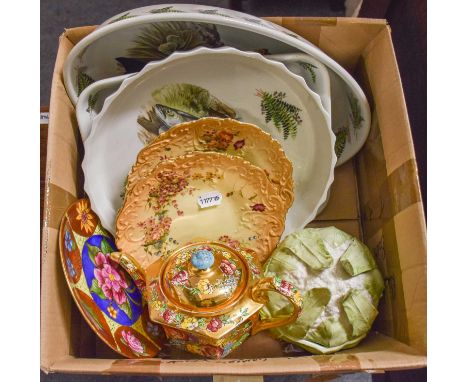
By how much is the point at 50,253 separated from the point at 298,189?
411 mm

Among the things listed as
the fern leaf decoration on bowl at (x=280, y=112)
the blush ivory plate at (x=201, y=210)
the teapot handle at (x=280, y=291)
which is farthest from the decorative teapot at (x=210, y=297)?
the fern leaf decoration on bowl at (x=280, y=112)

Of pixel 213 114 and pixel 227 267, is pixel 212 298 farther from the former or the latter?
pixel 213 114

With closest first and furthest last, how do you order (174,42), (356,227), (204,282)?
(204,282)
(174,42)
(356,227)

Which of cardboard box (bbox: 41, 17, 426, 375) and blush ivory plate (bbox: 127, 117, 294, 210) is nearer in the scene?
cardboard box (bbox: 41, 17, 426, 375)

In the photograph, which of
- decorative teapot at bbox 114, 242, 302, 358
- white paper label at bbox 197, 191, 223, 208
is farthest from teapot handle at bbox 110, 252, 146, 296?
white paper label at bbox 197, 191, 223, 208

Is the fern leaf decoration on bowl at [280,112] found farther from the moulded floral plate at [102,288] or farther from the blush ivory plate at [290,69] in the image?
the moulded floral plate at [102,288]

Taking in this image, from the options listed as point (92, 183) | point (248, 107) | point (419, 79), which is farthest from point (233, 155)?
point (419, 79)

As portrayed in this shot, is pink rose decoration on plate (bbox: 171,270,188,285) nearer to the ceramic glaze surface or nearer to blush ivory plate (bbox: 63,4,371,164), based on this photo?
the ceramic glaze surface

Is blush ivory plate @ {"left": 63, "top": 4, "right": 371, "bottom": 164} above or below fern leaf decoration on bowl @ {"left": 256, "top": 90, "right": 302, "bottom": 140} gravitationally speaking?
above

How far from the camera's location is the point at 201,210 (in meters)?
0.85

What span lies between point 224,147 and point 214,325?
0.29 meters

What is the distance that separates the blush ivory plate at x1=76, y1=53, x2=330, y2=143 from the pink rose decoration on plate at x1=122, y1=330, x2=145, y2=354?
295 millimetres

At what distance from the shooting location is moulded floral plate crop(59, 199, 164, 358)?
728mm

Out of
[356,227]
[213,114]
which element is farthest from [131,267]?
[356,227]
